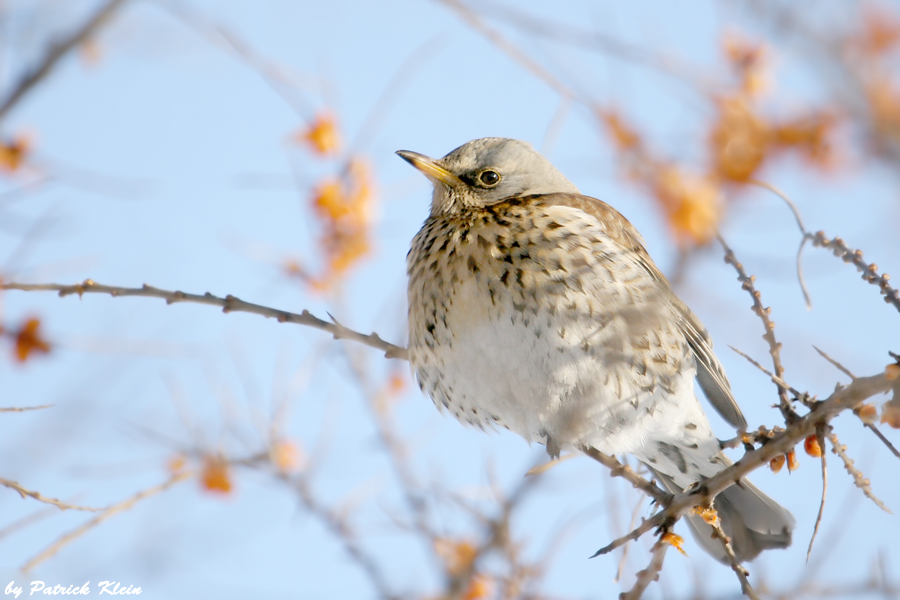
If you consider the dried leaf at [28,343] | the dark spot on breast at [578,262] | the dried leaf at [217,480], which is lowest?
the dried leaf at [28,343]

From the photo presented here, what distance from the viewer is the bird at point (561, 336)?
12.3 ft

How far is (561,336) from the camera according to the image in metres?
3.71

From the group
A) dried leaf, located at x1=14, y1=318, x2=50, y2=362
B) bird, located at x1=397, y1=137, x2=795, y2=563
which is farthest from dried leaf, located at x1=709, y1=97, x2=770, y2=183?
dried leaf, located at x1=14, y1=318, x2=50, y2=362

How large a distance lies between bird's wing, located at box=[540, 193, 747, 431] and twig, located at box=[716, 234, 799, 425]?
157 cm

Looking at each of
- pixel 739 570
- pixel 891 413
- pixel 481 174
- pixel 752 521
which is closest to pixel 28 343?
pixel 481 174

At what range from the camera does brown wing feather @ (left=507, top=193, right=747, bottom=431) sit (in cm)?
430

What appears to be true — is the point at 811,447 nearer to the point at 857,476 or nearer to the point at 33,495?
the point at 857,476

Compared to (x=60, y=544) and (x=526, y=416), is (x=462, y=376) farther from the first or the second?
(x=60, y=544)

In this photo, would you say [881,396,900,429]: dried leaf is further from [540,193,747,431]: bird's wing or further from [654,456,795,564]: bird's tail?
[654,456,795,564]: bird's tail

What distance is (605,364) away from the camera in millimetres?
3844

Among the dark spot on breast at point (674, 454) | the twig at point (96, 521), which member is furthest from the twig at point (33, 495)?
the dark spot on breast at point (674, 454)

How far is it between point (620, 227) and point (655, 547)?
209 centimetres

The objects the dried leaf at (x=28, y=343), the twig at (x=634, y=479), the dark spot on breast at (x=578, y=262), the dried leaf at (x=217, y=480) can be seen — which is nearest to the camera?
the twig at (x=634, y=479)

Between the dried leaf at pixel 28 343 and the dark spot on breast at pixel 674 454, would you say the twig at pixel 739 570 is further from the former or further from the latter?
the dried leaf at pixel 28 343
